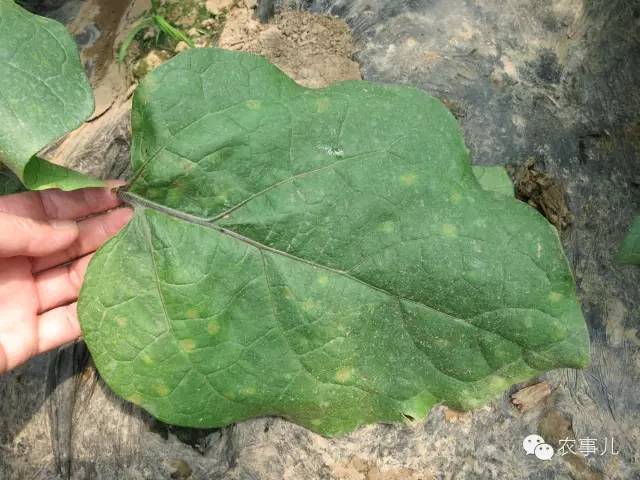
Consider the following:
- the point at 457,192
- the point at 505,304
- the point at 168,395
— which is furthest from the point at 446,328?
the point at 168,395

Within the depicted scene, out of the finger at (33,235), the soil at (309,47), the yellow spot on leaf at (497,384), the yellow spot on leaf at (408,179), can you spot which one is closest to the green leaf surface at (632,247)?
the yellow spot on leaf at (497,384)

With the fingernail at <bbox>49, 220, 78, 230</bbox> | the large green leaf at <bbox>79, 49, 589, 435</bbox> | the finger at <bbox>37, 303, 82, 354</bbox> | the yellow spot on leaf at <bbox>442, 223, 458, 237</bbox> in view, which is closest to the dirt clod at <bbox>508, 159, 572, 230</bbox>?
the large green leaf at <bbox>79, 49, 589, 435</bbox>

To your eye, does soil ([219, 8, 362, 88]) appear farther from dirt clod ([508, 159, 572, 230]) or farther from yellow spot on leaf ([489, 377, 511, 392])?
yellow spot on leaf ([489, 377, 511, 392])

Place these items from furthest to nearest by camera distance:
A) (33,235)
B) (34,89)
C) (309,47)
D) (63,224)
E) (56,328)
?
(309,47) < (56,328) < (63,224) < (33,235) < (34,89)

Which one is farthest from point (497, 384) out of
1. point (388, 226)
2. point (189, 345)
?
point (189, 345)

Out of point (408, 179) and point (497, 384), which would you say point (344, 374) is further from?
point (408, 179)

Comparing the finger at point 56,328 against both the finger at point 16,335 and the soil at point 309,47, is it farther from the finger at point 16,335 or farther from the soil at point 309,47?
the soil at point 309,47

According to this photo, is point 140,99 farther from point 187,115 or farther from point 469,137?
point 469,137
